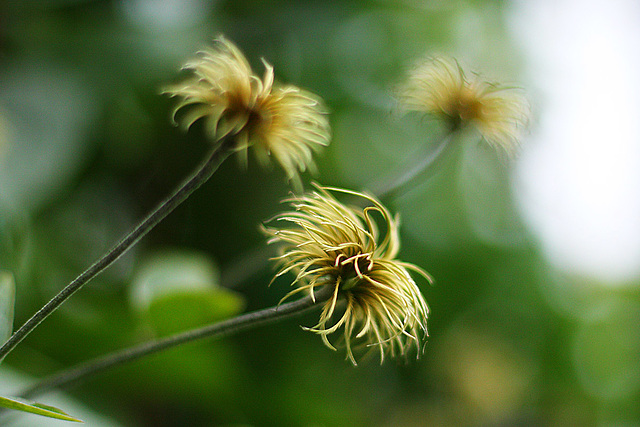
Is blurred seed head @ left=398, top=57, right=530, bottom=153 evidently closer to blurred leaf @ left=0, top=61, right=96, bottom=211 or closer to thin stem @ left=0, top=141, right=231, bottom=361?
thin stem @ left=0, top=141, right=231, bottom=361

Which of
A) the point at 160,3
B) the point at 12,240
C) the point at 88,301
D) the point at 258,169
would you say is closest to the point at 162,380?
the point at 88,301

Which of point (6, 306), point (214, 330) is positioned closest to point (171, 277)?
point (6, 306)

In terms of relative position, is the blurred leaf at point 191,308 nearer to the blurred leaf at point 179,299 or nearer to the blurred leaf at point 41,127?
the blurred leaf at point 179,299

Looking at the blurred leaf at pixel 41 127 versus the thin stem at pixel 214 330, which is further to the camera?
A: the blurred leaf at pixel 41 127

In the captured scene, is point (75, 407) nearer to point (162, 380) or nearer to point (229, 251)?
point (162, 380)

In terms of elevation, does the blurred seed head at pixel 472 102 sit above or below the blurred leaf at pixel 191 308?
above

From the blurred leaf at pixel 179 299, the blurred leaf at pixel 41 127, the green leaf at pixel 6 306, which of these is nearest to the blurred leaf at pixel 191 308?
the blurred leaf at pixel 179 299

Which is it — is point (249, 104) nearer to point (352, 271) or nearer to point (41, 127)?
point (352, 271)
